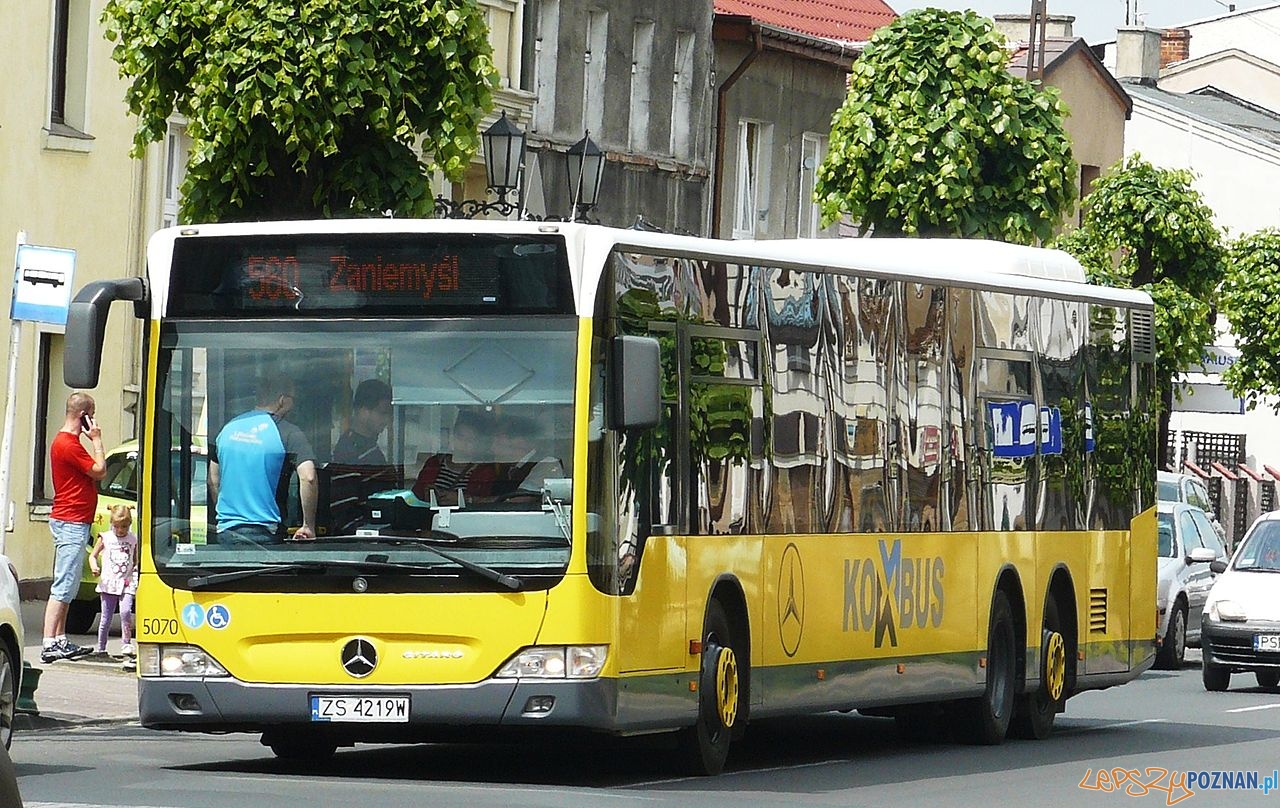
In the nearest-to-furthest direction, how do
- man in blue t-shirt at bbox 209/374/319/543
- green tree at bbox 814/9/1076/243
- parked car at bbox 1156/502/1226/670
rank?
man in blue t-shirt at bbox 209/374/319/543, parked car at bbox 1156/502/1226/670, green tree at bbox 814/9/1076/243

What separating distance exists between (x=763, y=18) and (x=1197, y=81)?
33.3 meters

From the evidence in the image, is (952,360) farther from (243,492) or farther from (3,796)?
(3,796)

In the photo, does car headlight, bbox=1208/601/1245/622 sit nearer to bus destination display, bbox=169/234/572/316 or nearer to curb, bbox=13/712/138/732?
curb, bbox=13/712/138/732

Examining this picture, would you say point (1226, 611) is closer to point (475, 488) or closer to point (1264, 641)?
point (1264, 641)

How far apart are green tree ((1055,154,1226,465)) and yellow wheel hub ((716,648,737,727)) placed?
2839 centimetres

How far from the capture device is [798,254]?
56.6 feet

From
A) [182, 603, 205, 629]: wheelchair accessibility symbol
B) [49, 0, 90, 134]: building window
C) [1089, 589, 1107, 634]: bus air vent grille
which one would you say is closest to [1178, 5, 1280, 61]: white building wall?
[49, 0, 90, 134]: building window

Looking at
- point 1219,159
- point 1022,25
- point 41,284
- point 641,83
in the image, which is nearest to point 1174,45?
point 1219,159

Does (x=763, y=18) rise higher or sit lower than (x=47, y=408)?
higher

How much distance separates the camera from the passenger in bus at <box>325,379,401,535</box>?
14.3 meters

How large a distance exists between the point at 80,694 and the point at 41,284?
282cm

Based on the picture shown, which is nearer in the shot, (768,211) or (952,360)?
(952,360)

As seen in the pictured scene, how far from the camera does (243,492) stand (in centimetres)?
1452

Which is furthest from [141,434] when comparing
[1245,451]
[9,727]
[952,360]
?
[1245,451]
